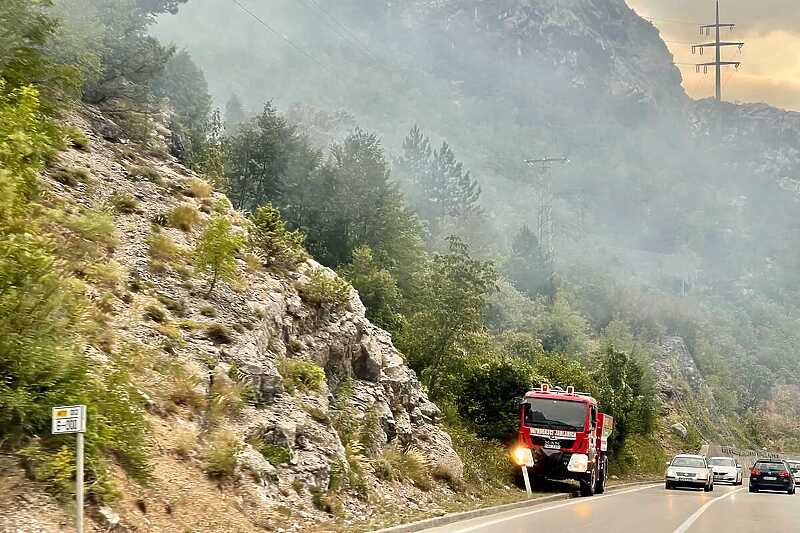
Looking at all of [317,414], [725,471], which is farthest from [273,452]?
[725,471]

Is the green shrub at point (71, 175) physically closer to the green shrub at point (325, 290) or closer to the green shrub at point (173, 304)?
the green shrub at point (173, 304)

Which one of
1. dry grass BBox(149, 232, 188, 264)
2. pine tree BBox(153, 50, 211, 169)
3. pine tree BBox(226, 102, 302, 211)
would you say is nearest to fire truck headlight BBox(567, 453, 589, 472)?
dry grass BBox(149, 232, 188, 264)

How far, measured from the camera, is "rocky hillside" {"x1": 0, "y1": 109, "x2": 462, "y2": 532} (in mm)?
14156

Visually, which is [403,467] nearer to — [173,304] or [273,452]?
[273,452]

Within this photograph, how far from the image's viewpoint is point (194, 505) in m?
13.6

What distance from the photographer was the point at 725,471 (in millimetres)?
46156

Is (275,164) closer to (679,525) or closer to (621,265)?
(679,525)

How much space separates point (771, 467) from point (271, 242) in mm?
26317

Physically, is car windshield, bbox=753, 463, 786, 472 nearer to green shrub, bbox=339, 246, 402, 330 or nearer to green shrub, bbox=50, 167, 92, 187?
green shrub, bbox=339, 246, 402, 330

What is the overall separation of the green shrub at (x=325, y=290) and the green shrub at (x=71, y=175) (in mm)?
6129

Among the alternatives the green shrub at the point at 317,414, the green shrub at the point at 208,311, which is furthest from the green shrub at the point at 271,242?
the green shrub at the point at 317,414

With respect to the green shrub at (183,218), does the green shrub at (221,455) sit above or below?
→ below

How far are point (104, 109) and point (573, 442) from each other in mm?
18047

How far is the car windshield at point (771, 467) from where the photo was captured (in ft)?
130
